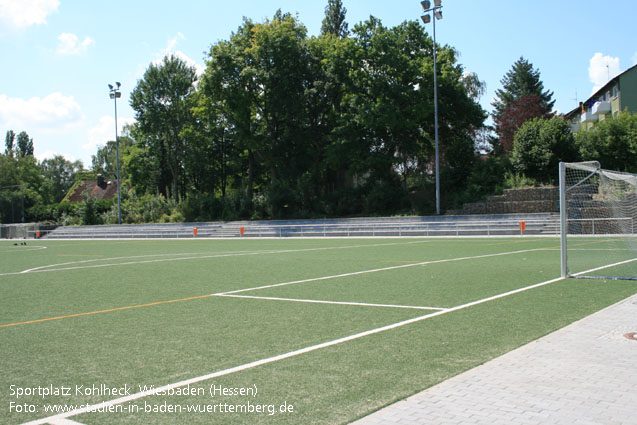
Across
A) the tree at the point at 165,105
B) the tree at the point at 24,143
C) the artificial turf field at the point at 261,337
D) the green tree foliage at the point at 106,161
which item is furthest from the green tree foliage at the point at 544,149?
the tree at the point at 24,143

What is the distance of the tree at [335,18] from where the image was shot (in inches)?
2136

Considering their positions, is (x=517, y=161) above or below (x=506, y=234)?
above

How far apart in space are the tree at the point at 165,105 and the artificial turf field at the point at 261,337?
46551 mm

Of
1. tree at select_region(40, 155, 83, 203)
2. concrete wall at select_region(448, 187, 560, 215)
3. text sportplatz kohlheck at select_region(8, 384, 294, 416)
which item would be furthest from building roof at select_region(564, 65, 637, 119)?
tree at select_region(40, 155, 83, 203)

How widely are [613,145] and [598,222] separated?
11729mm

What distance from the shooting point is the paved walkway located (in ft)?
12.0

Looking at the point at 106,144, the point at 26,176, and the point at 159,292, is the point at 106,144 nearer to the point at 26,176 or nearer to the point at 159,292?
the point at 26,176

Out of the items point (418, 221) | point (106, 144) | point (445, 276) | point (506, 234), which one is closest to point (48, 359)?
point (445, 276)

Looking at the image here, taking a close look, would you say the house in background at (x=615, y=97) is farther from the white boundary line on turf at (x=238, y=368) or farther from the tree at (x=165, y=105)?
the white boundary line on turf at (x=238, y=368)

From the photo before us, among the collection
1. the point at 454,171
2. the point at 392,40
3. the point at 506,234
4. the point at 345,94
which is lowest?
the point at 506,234

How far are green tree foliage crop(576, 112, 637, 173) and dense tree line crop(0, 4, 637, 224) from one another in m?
0.09

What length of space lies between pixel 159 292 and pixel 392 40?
1387 inches

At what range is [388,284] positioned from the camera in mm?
11070

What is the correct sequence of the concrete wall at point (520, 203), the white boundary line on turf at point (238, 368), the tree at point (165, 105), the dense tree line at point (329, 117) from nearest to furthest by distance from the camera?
the white boundary line on turf at point (238, 368) → the concrete wall at point (520, 203) → the dense tree line at point (329, 117) → the tree at point (165, 105)
